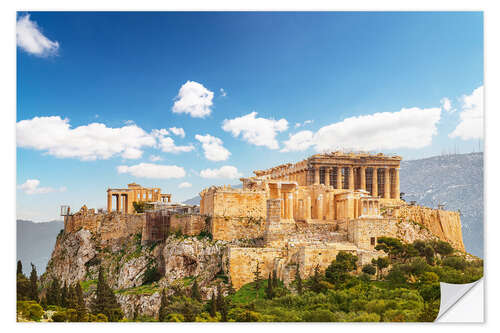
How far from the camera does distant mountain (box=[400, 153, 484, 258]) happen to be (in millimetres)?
22812

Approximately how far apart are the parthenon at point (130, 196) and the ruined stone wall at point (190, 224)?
405 inches

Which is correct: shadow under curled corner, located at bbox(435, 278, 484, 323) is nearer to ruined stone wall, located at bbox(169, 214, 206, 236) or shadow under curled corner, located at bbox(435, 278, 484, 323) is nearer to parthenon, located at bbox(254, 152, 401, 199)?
ruined stone wall, located at bbox(169, 214, 206, 236)

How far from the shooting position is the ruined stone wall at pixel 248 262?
2588cm

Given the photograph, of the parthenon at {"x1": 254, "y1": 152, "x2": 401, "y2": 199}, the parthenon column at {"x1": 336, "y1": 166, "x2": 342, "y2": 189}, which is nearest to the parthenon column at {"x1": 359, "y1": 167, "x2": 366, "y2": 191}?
the parthenon at {"x1": 254, "y1": 152, "x2": 401, "y2": 199}

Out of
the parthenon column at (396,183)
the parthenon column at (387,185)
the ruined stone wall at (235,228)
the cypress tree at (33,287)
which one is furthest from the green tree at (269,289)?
the parthenon column at (396,183)

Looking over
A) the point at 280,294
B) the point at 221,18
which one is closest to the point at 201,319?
the point at 280,294

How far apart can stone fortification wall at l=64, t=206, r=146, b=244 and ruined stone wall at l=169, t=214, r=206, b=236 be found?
5768 millimetres

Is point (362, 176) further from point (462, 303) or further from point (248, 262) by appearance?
point (462, 303)

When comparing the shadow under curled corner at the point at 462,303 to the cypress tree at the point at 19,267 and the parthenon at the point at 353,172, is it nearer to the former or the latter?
the cypress tree at the point at 19,267

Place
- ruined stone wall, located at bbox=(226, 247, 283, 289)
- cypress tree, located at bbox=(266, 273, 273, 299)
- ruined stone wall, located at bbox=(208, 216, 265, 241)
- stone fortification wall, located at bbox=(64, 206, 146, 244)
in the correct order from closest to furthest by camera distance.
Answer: cypress tree, located at bbox=(266, 273, 273, 299) < ruined stone wall, located at bbox=(226, 247, 283, 289) < ruined stone wall, located at bbox=(208, 216, 265, 241) < stone fortification wall, located at bbox=(64, 206, 146, 244)

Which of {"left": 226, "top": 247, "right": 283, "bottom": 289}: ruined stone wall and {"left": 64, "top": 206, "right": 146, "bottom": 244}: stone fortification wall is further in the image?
{"left": 64, "top": 206, "right": 146, "bottom": 244}: stone fortification wall

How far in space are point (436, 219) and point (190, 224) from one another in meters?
15.9

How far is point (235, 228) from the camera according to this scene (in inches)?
1195
